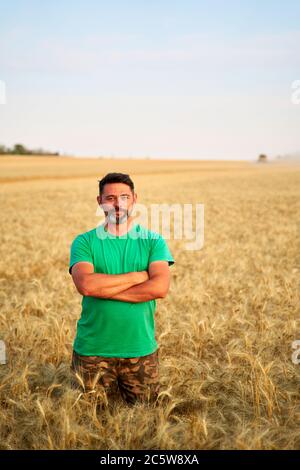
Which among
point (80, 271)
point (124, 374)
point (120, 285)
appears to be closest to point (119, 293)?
point (120, 285)

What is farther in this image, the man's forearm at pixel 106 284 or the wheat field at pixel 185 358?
the man's forearm at pixel 106 284

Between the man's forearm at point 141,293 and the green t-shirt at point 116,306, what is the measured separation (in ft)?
0.29

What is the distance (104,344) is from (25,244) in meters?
8.69

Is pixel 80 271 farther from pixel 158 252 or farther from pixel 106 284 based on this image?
pixel 158 252

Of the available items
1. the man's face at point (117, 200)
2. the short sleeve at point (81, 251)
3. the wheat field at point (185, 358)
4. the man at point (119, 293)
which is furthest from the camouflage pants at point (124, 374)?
the man's face at point (117, 200)

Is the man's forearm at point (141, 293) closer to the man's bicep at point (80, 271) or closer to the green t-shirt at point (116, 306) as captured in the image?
the green t-shirt at point (116, 306)

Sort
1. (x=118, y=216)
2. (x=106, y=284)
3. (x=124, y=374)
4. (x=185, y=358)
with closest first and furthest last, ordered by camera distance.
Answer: (x=106, y=284) → (x=118, y=216) → (x=124, y=374) → (x=185, y=358)

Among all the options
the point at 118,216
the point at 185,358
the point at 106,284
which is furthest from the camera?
the point at 185,358

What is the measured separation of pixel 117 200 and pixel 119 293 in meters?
0.66

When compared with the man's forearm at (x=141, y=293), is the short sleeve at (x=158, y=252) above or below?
above

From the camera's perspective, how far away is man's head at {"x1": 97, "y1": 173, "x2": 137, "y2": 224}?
327cm

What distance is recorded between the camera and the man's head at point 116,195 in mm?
3266

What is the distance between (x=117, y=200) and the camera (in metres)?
3.26

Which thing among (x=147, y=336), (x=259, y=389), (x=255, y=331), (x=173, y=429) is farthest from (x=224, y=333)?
(x=173, y=429)
